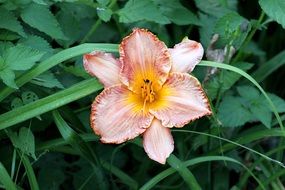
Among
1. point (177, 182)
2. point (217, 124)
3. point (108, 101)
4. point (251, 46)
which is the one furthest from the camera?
point (251, 46)

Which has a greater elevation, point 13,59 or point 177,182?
point 13,59

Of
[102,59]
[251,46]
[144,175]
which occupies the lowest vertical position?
[144,175]

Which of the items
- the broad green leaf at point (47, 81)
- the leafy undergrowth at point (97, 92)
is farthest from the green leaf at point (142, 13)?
the broad green leaf at point (47, 81)

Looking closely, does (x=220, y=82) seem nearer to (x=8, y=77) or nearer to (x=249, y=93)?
(x=249, y=93)

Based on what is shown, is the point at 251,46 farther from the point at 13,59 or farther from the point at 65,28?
the point at 13,59

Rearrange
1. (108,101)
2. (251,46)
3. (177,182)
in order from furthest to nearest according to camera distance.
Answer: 1. (251,46)
2. (177,182)
3. (108,101)

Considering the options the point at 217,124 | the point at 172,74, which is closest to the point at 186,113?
the point at 172,74

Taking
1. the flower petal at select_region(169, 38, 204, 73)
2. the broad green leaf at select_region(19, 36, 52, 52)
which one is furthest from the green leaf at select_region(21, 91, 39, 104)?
the flower petal at select_region(169, 38, 204, 73)

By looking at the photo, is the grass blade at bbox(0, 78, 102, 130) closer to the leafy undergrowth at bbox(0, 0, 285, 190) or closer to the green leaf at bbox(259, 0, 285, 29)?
the leafy undergrowth at bbox(0, 0, 285, 190)
